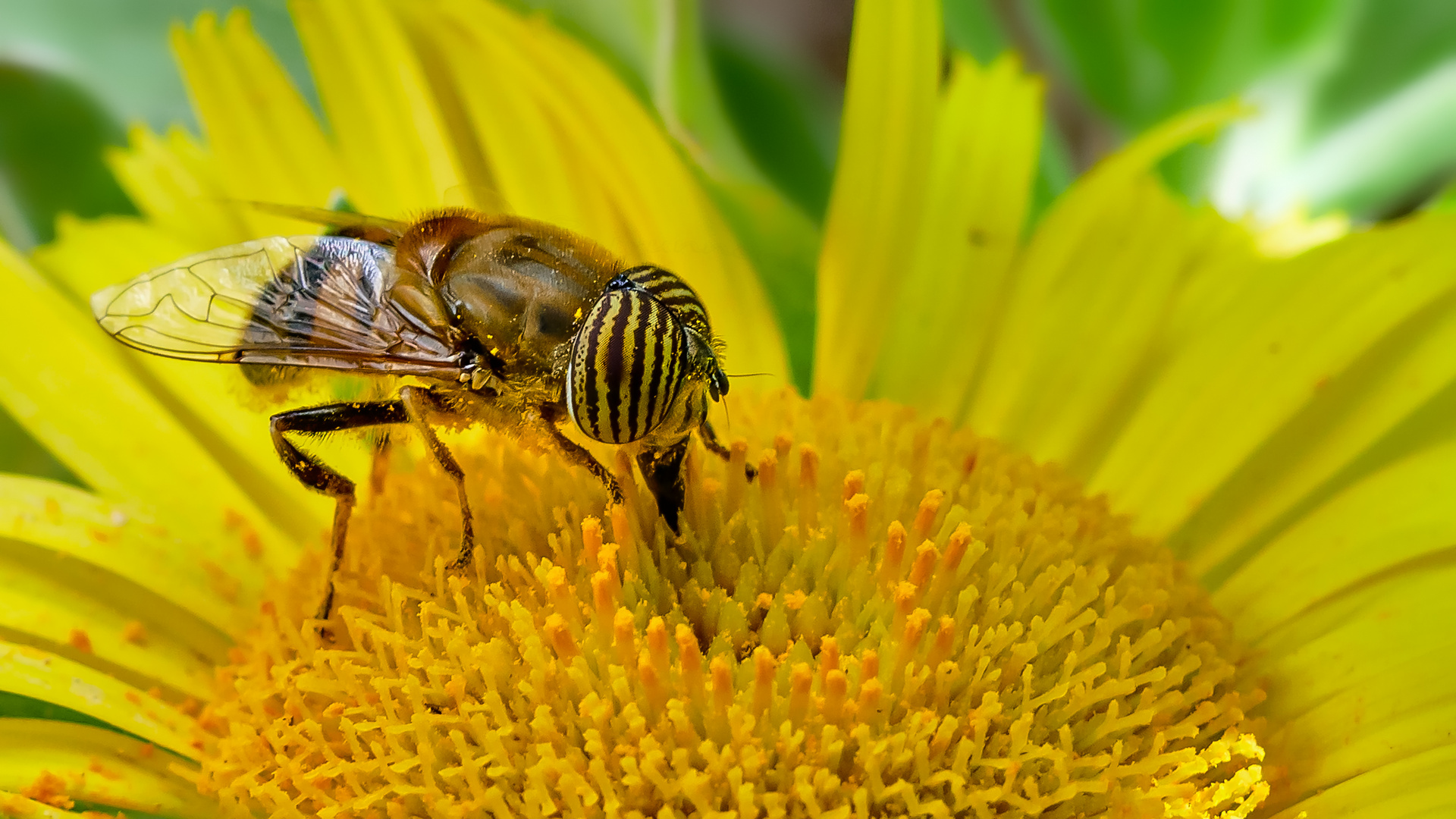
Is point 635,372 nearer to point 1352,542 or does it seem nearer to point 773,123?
point 1352,542

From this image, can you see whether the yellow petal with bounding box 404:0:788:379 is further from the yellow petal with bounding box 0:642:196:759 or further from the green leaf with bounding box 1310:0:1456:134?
the green leaf with bounding box 1310:0:1456:134

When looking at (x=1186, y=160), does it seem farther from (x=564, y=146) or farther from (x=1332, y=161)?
(x=564, y=146)

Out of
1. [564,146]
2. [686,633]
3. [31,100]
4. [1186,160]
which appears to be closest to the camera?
[686,633]

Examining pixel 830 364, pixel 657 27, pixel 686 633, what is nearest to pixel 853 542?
pixel 686 633

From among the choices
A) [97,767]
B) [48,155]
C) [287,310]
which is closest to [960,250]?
[287,310]

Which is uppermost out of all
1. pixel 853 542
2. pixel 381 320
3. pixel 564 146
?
pixel 564 146

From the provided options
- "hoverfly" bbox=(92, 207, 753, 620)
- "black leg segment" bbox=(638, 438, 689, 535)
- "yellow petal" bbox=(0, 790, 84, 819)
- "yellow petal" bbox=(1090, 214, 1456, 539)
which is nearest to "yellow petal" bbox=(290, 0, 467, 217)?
"hoverfly" bbox=(92, 207, 753, 620)
